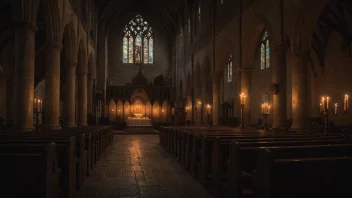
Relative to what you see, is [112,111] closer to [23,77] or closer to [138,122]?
[138,122]

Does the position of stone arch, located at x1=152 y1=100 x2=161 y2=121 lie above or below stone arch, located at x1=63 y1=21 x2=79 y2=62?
below

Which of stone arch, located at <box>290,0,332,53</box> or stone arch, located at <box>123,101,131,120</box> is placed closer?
stone arch, located at <box>290,0,332,53</box>

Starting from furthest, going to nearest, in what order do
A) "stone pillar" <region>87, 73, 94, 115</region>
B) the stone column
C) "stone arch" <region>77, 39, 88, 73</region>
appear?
"stone pillar" <region>87, 73, 94, 115</region> < "stone arch" <region>77, 39, 88, 73</region> < the stone column

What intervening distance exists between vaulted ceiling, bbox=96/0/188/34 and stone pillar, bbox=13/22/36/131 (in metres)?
21.3

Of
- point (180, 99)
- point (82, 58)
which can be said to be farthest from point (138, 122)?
point (82, 58)

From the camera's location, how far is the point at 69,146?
501cm

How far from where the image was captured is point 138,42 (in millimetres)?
39500

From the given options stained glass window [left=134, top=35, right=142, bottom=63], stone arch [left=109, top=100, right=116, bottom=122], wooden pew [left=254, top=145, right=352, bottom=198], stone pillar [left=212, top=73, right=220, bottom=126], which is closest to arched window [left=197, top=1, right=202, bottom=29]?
stone pillar [left=212, top=73, right=220, bottom=126]

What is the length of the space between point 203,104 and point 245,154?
22.2m

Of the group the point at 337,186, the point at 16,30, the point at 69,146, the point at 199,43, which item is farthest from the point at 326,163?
the point at 199,43

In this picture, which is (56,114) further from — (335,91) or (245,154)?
(335,91)

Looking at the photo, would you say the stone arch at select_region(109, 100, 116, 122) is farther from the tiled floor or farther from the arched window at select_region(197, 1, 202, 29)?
the tiled floor

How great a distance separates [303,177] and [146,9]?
38.2 m

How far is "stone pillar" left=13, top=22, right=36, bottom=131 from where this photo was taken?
10.6 meters
